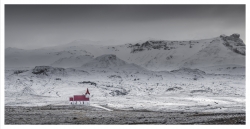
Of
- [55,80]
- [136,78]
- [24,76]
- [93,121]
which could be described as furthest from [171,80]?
[93,121]

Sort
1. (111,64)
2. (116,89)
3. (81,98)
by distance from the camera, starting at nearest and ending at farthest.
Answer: (81,98) → (116,89) → (111,64)

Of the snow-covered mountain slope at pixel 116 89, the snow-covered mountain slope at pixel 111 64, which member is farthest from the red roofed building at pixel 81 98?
the snow-covered mountain slope at pixel 111 64

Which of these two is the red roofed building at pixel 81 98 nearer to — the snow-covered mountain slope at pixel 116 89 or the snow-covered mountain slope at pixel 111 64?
the snow-covered mountain slope at pixel 116 89

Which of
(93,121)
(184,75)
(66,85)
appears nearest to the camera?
(93,121)

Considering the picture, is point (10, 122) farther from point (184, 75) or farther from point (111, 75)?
point (184, 75)

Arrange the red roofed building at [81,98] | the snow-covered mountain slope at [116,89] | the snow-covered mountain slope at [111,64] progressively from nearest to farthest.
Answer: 1. the red roofed building at [81,98]
2. the snow-covered mountain slope at [116,89]
3. the snow-covered mountain slope at [111,64]

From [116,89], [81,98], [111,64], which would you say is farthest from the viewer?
Result: [111,64]

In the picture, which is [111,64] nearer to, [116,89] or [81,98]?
[116,89]

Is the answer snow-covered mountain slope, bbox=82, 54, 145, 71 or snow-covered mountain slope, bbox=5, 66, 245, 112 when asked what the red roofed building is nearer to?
snow-covered mountain slope, bbox=5, 66, 245, 112

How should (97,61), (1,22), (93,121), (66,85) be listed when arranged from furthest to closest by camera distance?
(97,61)
(66,85)
(93,121)
(1,22)

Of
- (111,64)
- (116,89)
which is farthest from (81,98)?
(111,64)

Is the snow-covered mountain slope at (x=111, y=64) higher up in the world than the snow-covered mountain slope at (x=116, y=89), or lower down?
higher up
